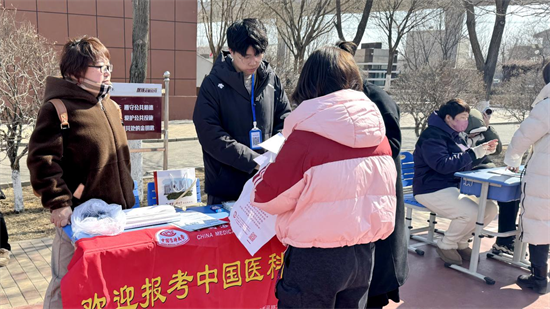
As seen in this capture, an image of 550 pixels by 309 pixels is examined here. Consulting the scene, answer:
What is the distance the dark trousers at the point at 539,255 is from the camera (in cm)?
373

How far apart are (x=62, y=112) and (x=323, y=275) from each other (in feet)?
4.89

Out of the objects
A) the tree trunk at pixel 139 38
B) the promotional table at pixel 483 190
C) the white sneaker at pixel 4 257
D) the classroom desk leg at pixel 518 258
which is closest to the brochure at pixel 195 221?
the white sneaker at pixel 4 257

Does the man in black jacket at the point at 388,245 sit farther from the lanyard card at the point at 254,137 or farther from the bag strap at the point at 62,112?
the bag strap at the point at 62,112

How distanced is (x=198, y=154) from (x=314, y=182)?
30.1 ft

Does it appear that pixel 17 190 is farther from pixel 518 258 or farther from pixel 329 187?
pixel 518 258

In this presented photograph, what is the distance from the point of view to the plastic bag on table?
220cm

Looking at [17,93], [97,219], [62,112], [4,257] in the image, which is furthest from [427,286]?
[17,93]

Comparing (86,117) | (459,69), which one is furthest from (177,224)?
(459,69)

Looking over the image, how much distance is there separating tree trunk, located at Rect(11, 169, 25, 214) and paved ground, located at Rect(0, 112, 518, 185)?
1.97 metres

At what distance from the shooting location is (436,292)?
376 centimetres

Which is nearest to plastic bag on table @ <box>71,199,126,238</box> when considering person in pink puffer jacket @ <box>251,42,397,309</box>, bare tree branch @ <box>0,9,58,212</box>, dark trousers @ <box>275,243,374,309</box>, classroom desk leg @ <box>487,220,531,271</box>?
person in pink puffer jacket @ <box>251,42,397,309</box>

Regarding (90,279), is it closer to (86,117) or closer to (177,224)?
(177,224)

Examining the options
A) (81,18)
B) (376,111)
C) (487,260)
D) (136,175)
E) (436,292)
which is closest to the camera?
(376,111)

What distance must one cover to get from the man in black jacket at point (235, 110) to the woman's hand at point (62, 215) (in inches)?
33.6
